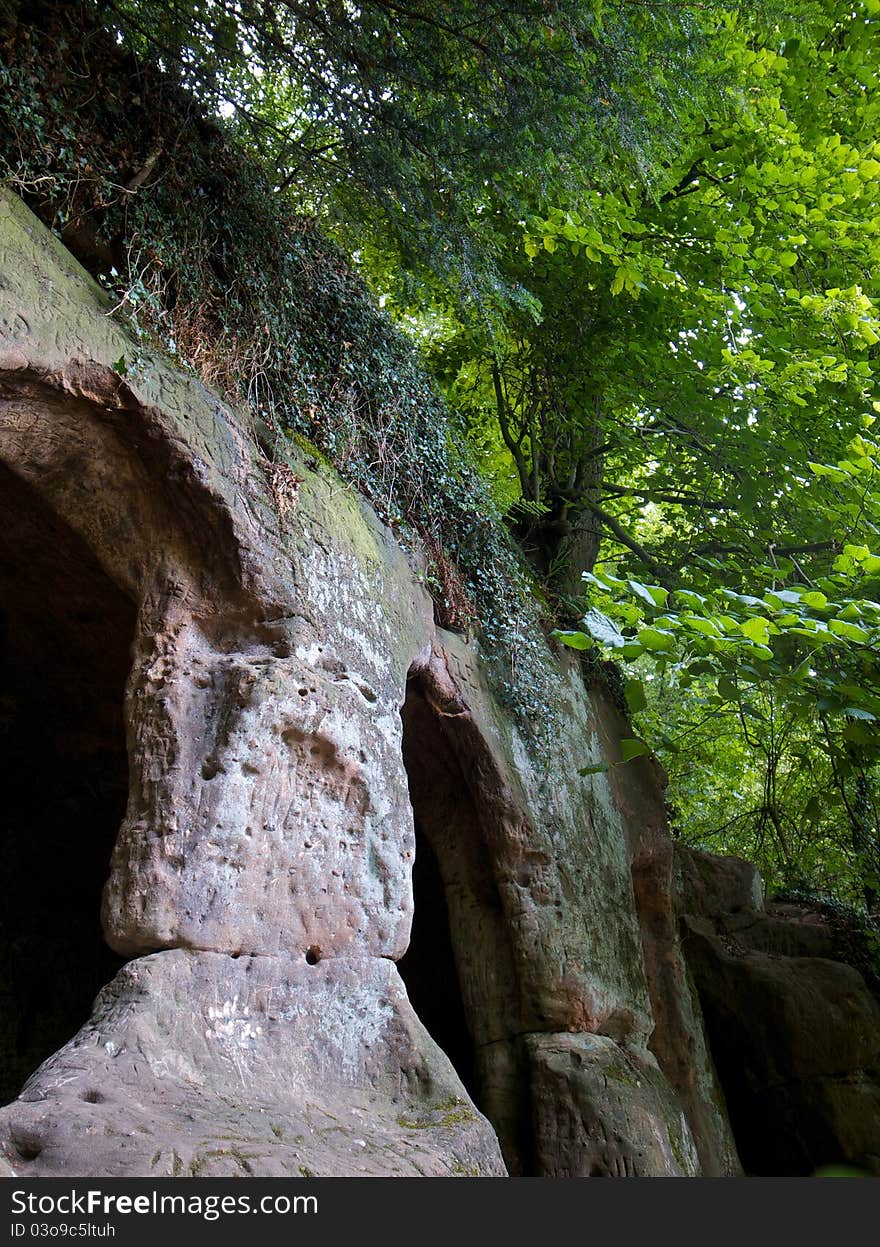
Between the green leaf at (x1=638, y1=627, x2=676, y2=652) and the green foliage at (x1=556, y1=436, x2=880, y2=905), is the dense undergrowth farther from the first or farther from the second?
the green leaf at (x1=638, y1=627, x2=676, y2=652)

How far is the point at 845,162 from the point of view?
746 centimetres

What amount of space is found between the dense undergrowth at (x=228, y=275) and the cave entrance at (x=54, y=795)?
1913 millimetres

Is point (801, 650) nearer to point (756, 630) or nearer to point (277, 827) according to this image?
point (756, 630)

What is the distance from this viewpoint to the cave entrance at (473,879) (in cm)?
622

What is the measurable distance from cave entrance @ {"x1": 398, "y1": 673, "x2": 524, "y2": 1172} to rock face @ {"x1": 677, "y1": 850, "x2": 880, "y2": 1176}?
9.53 feet

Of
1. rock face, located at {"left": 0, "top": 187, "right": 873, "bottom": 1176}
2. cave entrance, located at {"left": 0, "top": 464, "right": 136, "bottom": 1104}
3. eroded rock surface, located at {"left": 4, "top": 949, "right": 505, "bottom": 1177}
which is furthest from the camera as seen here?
cave entrance, located at {"left": 0, "top": 464, "right": 136, "bottom": 1104}

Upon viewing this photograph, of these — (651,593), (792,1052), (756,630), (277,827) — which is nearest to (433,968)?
(792,1052)

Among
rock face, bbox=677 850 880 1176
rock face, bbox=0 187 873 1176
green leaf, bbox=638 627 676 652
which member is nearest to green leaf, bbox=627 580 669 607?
green leaf, bbox=638 627 676 652

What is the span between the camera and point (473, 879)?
267 inches

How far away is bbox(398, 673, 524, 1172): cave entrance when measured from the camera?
6219 mm

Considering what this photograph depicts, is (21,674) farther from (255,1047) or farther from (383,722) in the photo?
(255,1047)

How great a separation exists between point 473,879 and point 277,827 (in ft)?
9.41

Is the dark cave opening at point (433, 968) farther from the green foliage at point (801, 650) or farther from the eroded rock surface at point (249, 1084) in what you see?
the eroded rock surface at point (249, 1084)

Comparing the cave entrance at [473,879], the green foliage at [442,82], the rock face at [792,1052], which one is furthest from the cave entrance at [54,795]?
the rock face at [792,1052]
